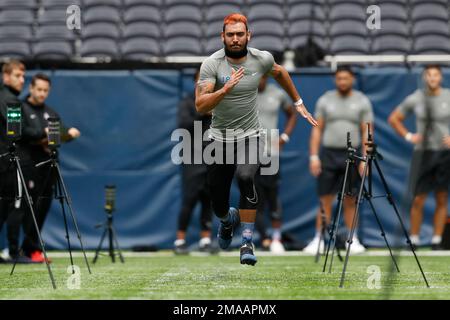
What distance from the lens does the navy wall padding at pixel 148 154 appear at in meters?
12.6

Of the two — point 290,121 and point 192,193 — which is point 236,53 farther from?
point 192,193

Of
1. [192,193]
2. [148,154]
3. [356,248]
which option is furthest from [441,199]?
[148,154]

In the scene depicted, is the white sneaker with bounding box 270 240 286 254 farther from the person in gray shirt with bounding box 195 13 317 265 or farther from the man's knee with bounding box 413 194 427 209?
the person in gray shirt with bounding box 195 13 317 265

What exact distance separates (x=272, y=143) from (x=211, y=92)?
4611 mm

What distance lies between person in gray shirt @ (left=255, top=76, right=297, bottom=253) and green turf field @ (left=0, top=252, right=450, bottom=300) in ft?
4.82

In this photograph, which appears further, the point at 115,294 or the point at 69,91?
the point at 69,91

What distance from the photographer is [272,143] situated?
11875mm

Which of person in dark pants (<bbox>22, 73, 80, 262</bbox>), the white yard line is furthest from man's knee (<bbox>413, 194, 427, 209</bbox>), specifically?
person in dark pants (<bbox>22, 73, 80, 262</bbox>)

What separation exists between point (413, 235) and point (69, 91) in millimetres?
5173

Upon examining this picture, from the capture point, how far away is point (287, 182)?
1261cm

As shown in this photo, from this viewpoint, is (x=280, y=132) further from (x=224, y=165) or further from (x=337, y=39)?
(x=224, y=165)

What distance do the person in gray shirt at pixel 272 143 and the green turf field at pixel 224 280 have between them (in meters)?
1.47
